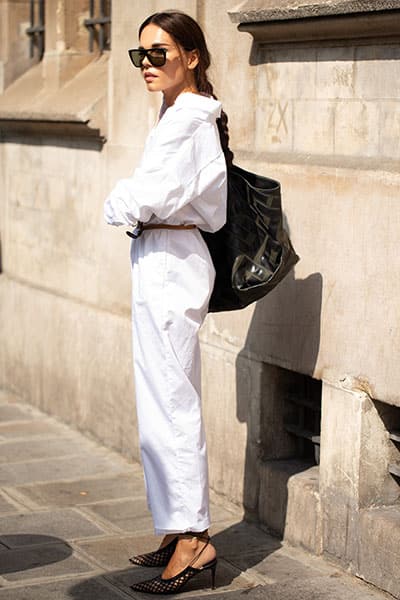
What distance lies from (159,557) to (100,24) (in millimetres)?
4011

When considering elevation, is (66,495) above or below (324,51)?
below

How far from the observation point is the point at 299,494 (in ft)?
17.5

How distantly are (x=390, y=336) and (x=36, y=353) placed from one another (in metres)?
3.70

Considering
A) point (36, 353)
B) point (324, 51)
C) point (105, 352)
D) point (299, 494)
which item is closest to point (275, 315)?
point (299, 494)

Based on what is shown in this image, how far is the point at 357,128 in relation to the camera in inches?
197

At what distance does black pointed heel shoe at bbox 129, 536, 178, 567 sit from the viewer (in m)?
5.13

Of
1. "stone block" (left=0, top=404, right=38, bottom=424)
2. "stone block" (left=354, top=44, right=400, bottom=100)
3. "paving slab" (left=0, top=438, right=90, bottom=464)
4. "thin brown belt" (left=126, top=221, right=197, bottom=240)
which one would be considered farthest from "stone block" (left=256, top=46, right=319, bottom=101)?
"stone block" (left=0, top=404, right=38, bottom=424)

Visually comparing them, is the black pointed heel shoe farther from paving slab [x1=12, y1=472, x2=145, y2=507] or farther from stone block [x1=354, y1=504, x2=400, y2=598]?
paving slab [x1=12, y1=472, x2=145, y2=507]

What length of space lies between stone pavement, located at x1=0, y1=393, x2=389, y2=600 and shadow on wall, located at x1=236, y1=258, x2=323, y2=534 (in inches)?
6.5

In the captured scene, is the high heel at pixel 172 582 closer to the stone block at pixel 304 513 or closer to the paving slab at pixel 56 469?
the stone block at pixel 304 513

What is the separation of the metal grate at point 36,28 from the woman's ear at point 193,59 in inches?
171

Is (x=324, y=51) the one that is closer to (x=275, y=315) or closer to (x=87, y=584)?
(x=275, y=315)

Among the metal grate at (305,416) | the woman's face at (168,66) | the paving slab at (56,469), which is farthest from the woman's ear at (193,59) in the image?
the paving slab at (56,469)

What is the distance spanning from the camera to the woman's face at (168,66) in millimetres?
4773
